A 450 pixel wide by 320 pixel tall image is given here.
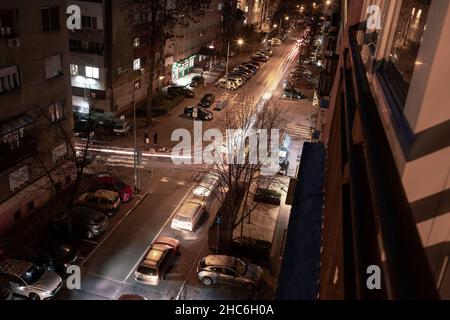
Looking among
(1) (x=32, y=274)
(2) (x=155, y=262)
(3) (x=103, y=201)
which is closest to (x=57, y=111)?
(3) (x=103, y=201)

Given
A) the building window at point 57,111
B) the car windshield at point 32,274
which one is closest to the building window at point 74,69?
the building window at point 57,111

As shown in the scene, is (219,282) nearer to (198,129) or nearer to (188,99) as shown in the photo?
(198,129)

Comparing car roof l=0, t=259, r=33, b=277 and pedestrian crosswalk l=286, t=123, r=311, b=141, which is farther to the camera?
pedestrian crosswalk l=286, t=123, r=311, b=141

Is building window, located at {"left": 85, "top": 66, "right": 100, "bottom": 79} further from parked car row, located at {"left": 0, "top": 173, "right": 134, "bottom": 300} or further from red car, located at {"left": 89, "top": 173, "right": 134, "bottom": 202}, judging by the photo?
parked car row, located at {"left": 0, "top": 173, "right": 134, "bottom": 300}

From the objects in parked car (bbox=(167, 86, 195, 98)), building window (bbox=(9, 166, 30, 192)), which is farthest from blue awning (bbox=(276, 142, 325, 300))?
parked car (bbox=(167, 86, 195, 98))

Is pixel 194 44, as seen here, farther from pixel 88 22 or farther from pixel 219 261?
pixel 219 261

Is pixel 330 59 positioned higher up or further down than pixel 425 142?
further down
